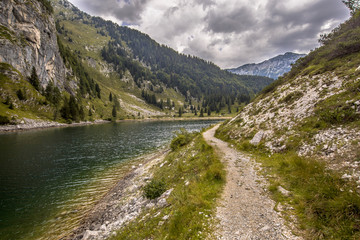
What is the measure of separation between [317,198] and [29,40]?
16430 centimetres

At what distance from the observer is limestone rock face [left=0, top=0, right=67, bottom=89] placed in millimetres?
97062

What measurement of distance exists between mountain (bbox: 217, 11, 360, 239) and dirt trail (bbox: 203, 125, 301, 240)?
0.60 metres

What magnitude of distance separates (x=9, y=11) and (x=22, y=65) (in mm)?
38985

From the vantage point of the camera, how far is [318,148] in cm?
1175

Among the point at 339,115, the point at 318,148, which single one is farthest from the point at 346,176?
the point at 339,115

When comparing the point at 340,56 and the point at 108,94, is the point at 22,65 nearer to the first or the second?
the point at 108,94

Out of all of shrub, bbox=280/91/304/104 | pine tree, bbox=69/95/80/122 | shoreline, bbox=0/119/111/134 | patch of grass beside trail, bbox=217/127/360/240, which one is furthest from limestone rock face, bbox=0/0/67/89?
patch of grass beside trail, bbox=217/127/360/240

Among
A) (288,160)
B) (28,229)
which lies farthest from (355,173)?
(28,229)

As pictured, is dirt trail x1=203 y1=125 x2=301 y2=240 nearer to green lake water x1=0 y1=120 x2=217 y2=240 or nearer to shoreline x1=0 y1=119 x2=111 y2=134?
green lake water x1=0 y1=120 x2=217 y2=240

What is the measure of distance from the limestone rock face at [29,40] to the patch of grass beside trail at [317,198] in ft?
476

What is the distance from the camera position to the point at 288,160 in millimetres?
11570

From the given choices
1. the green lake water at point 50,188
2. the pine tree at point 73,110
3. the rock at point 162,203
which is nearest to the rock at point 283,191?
the rock at point 162,203

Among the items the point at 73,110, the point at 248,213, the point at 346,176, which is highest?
the point at 73,110

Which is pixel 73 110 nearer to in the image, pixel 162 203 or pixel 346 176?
pixel 162 203
